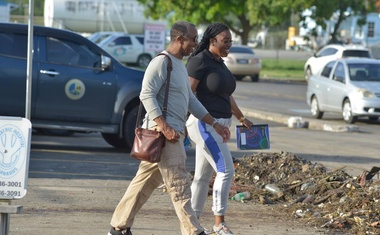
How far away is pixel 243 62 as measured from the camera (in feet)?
133

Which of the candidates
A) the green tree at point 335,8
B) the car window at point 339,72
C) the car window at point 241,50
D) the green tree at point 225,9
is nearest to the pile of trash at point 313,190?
the car window at point 339,72

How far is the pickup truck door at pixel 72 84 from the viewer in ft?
48.1

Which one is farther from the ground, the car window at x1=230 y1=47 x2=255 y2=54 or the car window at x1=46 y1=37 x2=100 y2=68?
the car window at x1=46 y1=37 x2=100 y2=68

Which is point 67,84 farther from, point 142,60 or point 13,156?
point 142,60

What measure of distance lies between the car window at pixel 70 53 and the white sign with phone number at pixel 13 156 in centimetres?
812

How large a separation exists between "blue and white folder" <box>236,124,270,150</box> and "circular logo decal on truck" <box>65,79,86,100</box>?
6.11m

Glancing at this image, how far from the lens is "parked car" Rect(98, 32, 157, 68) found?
48.8 meters

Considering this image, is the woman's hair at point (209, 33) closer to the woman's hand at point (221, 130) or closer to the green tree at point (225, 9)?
the woman's hand at point (221, 130)

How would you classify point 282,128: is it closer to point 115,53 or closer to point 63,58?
point 63,58

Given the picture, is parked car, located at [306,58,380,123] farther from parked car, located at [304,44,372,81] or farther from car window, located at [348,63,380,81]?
parked car, located at [304,44,372,81]

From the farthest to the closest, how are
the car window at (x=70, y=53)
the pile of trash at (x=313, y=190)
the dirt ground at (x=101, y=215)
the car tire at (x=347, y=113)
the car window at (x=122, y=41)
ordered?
the car window at (x=122, y=41), the car tire at (x=347, y=113), the car window at (x=70, y=53), the pile of trash at (x=313, y=190), the dirt ground at (x=101, y=215)

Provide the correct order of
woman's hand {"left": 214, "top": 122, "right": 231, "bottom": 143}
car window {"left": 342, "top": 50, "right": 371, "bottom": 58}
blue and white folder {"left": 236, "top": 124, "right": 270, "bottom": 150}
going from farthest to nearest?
1. car window {"left": 342, "top": 50, "right": 371, "bottom": 58}
2. blue and white folder {"left": 236, "top": 124, "right": 270, "bottom": 150}
3. woman's hand {"left": 214, "top": 122, "right": 231, "bottom": 143}

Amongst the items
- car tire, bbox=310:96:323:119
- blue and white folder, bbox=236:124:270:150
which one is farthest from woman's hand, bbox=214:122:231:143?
car tire, bbox=310:96:323:119

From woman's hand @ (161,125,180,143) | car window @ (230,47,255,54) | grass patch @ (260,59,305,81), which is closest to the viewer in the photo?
woman's hand @ (161,125,180,143)
